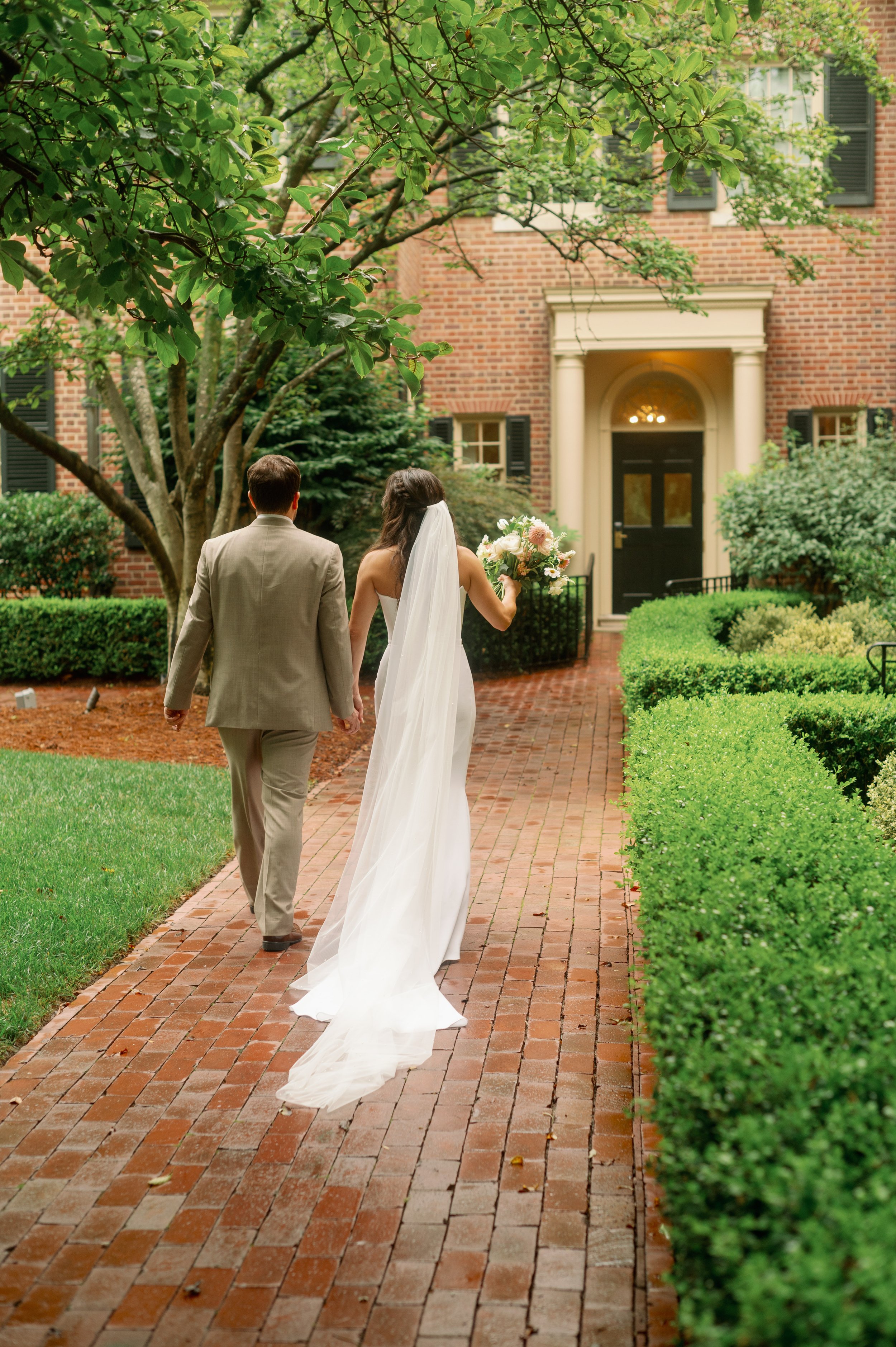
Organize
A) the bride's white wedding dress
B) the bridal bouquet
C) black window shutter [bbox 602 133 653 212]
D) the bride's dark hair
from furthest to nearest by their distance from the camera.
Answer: black window shutter [bbox 602 133 653 212]
the bridal bouquet
the bride's dark hair
the bride's white wedding dress

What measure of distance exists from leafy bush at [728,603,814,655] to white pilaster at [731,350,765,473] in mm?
4753

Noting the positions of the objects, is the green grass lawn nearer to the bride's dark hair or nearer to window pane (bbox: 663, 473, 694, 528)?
the bride's dark hair

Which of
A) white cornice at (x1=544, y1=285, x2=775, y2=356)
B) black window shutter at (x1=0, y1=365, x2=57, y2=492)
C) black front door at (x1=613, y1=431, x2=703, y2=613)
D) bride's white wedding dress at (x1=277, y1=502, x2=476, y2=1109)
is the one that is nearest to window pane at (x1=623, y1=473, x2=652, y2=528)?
black front door at (x1=613, y1=431, x2=703, y2=613)

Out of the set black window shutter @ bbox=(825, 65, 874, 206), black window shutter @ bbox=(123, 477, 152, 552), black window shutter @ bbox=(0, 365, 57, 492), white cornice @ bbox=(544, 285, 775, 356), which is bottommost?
black window shutter @ bbox=(123, 477, 152, 552)

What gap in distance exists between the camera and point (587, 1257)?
285cm

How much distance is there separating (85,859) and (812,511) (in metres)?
9.92

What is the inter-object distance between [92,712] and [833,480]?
8.56m

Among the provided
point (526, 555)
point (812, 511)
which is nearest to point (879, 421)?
point (812, 511)

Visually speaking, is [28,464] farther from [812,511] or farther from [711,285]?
[812,511]

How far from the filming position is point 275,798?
16.6 ft

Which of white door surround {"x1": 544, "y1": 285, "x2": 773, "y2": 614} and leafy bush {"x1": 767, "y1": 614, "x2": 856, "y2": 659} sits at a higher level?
white door surround {"x1": 544, "y1": 285, "x2": 773, "y2": 614}

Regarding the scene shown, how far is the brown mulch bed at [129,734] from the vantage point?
371 inches

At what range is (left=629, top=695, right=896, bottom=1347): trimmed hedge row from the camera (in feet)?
5.59

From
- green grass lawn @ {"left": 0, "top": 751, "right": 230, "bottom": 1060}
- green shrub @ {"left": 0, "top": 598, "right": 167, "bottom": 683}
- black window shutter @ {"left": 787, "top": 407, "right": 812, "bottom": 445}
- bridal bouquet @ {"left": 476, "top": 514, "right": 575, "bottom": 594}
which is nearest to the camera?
green grass lawn @ {"left": 0, "top": 751, "right": 230, "bottom": 1060}
